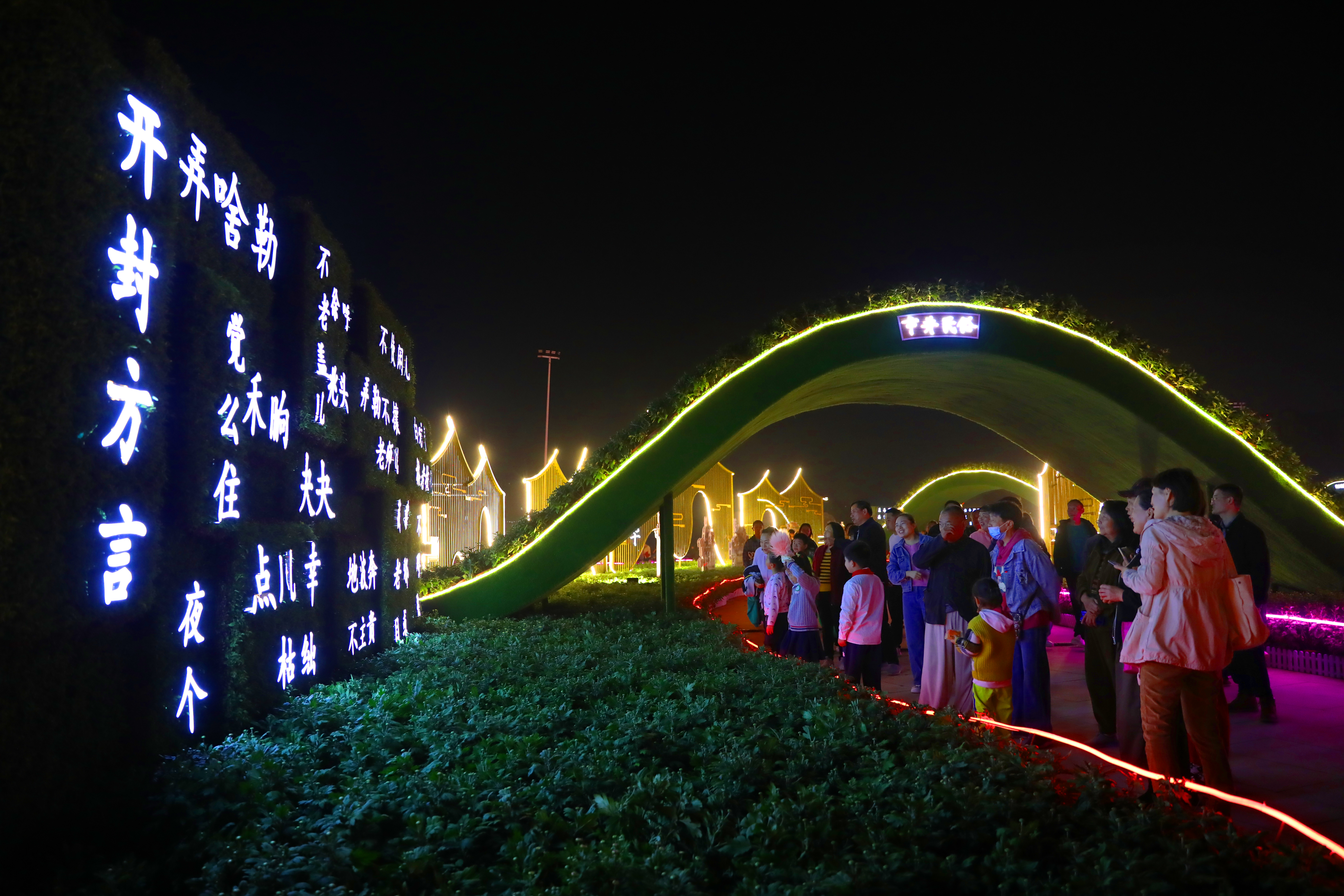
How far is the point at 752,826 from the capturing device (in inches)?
126

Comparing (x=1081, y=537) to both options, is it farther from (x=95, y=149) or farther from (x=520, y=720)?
(x=95, y=149)

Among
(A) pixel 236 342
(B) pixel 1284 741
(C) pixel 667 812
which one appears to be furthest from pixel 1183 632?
(A) pixel 236 342

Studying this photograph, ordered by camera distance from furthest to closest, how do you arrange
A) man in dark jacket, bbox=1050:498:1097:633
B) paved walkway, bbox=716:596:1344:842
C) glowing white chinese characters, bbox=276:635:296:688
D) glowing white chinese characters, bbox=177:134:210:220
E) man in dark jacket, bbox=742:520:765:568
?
1. man in dark jacket, bbox=742:520:765:568
2. man in dark jacket, bbox=1050:498:1097:633
3. glowing white chinese characters, bbox=276:635:296:688
4. glowing white chinese characters, bbox=177:134:210:220
5. paved walkway, bbox=716:596:1344:842

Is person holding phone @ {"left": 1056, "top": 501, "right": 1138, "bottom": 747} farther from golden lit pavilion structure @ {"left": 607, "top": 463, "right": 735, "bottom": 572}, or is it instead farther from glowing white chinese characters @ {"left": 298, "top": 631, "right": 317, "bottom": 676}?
golden lit pavilion structure @ {"left": 607, "top": 463, "right": 735, "bottom": 572}

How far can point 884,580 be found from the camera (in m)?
9.23

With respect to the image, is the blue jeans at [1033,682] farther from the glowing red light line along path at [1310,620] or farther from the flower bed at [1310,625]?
the glowing red light line along path at [1310,620]

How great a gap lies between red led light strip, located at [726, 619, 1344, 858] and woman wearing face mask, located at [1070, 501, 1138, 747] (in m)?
0.82

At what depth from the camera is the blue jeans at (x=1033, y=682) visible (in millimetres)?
5750

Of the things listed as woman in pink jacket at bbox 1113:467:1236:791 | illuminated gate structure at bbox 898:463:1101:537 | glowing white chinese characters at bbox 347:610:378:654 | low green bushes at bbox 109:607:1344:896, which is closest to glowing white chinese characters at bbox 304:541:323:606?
glowing white chinese characters at bbox 347:610:378:654

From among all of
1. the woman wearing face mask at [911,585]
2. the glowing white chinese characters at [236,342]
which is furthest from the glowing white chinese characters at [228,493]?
the woman wearing face mask at [911,585]

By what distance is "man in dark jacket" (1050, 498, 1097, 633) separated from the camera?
9547mm

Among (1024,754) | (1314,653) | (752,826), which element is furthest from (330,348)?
(1314,653)

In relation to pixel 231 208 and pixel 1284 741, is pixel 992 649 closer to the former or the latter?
pixel 1284 741

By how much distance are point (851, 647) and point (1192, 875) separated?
13.3ft
